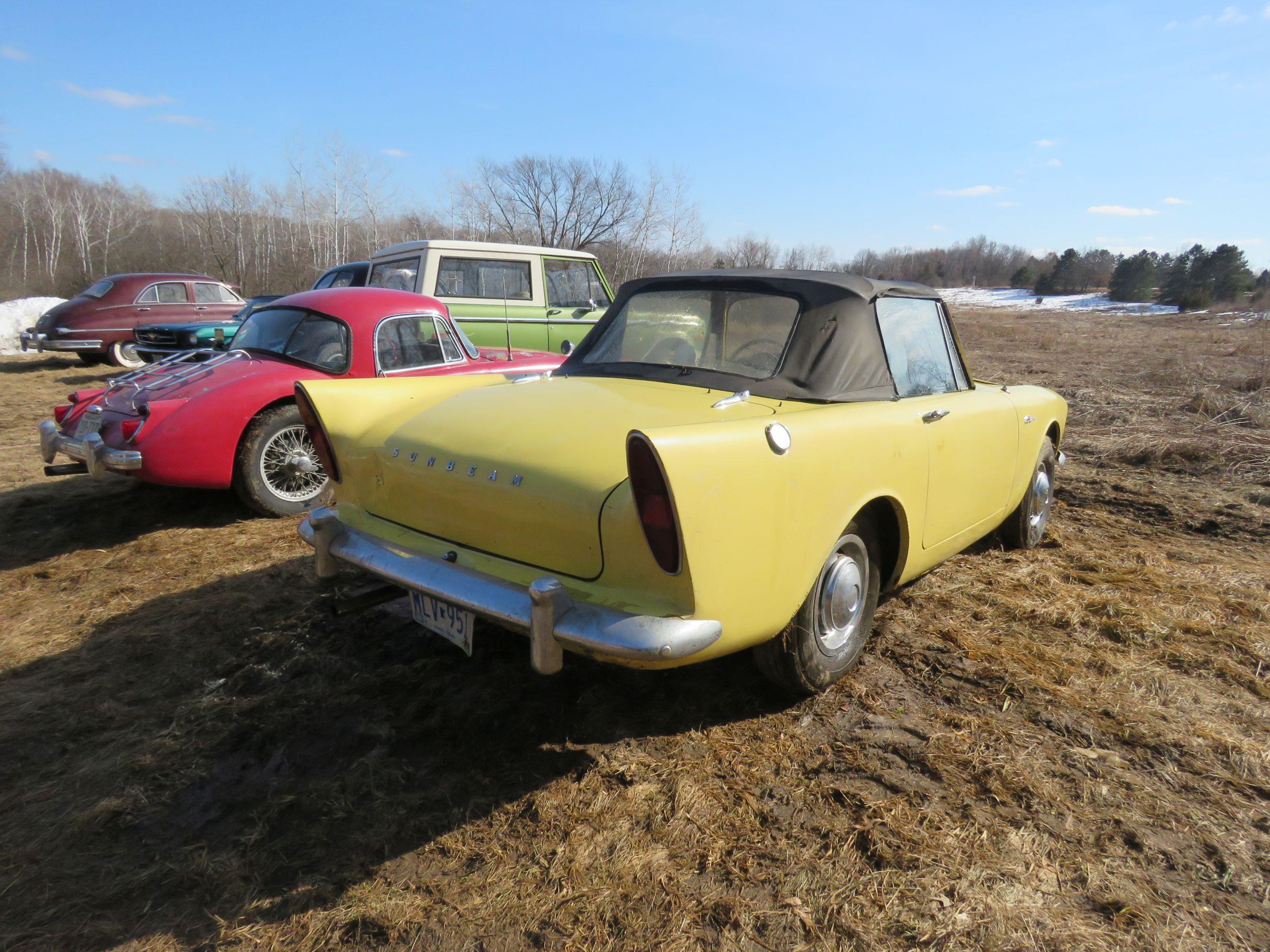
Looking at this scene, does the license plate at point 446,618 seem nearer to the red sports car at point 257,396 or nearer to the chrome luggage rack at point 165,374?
the red sports car at point 257,396

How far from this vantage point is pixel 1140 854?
2.06 metres

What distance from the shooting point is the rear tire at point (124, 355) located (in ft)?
42.7

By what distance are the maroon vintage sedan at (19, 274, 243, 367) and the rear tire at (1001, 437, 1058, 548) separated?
13.4m

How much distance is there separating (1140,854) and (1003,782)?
38 cm

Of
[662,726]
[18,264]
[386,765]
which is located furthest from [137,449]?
[18,264]

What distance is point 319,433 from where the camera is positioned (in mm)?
3027

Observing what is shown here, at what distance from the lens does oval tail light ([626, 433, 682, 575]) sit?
1.96 metres

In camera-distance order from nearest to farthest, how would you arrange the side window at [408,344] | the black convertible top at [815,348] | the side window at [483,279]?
the black convertible top at [815,348] < the side window at [408,344] < the side window at [483,279]

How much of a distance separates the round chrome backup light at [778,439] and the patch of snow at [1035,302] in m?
42.4

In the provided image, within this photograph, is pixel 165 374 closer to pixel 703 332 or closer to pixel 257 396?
pixel 257 396

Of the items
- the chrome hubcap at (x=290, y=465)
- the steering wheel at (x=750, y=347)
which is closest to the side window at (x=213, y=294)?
the chrome hubcap at (x=290, y=465)

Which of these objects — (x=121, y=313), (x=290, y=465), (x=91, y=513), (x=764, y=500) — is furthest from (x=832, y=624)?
(x=121, y=313)

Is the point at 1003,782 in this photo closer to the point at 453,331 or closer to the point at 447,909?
the point at 447,909

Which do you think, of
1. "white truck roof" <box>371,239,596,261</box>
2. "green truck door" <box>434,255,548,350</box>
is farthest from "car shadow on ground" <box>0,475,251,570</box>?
"white truck roof" <box>371,239,596,261</box>
